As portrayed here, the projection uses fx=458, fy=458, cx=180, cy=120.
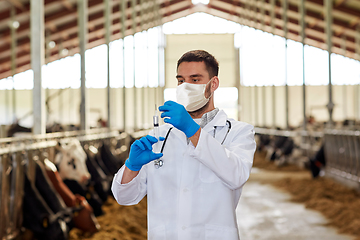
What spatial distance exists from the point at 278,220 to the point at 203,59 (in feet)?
14.3

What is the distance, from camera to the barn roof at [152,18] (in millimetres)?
15125

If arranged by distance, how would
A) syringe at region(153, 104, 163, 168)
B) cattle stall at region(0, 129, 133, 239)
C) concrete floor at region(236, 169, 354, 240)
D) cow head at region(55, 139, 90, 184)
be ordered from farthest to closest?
concrete floor at region(236, 169, 354, 240) → cow head at region(55, 139, 90, 184) → cattle stall at region(0, 129, 133, 239) → syringe at region(153, 104, 163, 168)

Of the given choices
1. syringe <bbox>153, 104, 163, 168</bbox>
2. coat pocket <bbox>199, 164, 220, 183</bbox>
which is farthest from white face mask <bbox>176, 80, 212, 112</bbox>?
coat pocket <bbox>199, 164, 220, 183</bbox>

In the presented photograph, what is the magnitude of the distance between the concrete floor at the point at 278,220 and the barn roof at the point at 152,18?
712 centimetres

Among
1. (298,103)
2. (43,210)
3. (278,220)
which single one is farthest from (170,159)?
(298,103)

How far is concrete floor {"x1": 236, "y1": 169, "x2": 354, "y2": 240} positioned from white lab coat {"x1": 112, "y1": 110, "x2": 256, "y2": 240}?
3.28 metres

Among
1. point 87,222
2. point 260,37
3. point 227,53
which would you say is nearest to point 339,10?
point 260,37

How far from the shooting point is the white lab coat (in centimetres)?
174

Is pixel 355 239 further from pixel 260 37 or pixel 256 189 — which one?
pixel 260 37

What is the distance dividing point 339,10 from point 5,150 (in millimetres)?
15811

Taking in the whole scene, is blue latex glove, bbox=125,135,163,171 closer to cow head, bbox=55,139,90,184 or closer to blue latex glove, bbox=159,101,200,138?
blue latex glove, bbox=159,101,200,138

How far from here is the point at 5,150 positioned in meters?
3.25

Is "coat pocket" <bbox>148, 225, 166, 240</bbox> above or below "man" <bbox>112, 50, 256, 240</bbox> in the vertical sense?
below

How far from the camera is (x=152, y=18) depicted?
1609 cm
